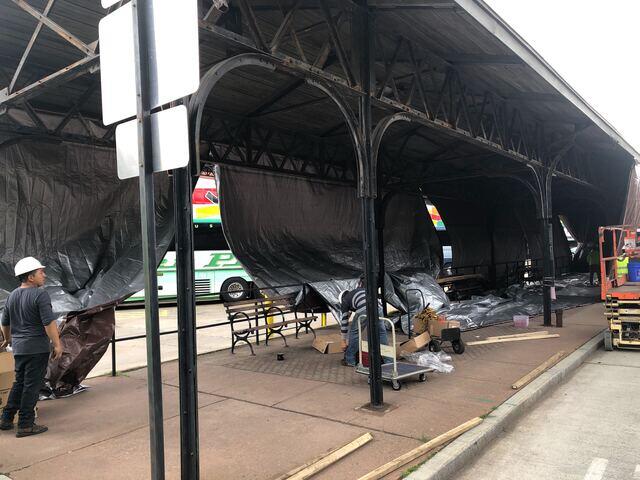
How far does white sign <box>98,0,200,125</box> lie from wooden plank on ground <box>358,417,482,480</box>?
2.94 metres

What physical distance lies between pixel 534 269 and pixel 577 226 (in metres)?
6.01

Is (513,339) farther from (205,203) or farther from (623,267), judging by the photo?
(205,203)

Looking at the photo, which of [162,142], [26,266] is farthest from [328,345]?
[162,142]

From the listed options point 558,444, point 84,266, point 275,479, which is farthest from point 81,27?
point 558,444

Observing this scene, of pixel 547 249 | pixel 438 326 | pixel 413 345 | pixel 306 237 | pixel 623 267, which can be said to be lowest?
pixel 413 345

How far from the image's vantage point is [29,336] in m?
4.66

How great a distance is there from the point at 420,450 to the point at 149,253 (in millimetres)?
2769

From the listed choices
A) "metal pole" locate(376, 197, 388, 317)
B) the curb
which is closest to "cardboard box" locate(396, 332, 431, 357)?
the curb

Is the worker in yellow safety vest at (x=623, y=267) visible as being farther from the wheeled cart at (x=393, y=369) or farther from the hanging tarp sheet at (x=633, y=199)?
the wheeled cart at (x=393, y=369)

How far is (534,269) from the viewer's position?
20.9m

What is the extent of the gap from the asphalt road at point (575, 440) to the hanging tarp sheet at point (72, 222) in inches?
182

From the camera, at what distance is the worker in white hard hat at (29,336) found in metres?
4.63

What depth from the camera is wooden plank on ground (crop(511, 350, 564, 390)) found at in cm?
604

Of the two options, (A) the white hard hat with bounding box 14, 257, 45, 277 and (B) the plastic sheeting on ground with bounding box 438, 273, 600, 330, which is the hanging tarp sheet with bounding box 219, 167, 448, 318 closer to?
(B) the plastic sheeting on ground with bounding box 438, 273, 600, 330
